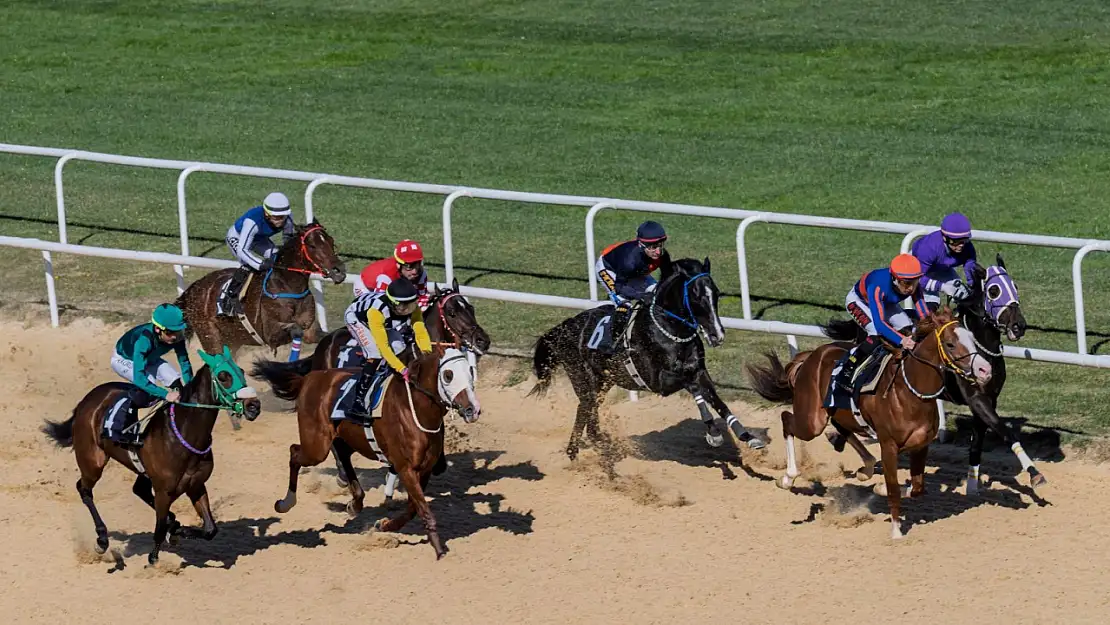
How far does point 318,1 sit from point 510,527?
1862 centimetres

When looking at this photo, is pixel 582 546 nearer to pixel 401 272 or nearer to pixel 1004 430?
pixel 401 272

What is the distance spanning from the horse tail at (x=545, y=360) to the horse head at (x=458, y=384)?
2.39 meters

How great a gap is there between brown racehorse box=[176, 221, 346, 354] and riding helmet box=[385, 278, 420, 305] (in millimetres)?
2442

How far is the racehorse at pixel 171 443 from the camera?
10.2 metres

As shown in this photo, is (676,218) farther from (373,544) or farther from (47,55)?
(47,55)

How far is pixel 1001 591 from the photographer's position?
32.2ft

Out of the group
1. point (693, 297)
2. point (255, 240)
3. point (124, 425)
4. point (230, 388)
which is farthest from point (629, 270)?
point (124, 425)

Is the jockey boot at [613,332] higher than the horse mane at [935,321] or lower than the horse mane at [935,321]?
lower

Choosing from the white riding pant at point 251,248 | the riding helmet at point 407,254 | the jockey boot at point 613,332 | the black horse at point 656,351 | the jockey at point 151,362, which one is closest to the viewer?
the jockey at point 151,362

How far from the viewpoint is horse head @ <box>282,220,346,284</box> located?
13352mm

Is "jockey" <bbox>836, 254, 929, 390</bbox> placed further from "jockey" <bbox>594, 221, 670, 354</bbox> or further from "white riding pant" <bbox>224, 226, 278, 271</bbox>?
"white riding pant" <bbox>224, 226, 278, 271</bbox>

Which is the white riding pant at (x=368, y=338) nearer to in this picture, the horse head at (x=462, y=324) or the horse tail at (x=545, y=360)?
the horse head at (x=462, y=324)

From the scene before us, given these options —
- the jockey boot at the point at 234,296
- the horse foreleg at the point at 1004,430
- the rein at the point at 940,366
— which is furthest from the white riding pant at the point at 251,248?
the horse foreleg at the point at 1004,430

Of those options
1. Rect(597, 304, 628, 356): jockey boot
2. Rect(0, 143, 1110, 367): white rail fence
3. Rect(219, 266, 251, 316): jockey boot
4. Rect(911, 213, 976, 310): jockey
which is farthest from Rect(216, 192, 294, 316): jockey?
Rect(911, 213, 976, 310): jockey
